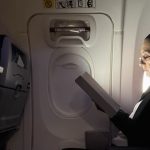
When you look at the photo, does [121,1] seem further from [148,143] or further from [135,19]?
[148,143]

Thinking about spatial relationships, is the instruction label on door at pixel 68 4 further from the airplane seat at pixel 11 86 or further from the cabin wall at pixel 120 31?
the airplane seat at pixel 11 86

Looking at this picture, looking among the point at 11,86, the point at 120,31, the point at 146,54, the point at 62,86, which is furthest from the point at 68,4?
the point at 11,86

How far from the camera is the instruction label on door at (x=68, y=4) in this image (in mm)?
3072

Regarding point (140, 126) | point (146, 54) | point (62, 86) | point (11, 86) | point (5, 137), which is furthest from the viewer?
point (62, 86)

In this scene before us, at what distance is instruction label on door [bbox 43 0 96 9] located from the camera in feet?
10.1

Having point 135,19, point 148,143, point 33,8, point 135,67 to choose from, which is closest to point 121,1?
point 135,19

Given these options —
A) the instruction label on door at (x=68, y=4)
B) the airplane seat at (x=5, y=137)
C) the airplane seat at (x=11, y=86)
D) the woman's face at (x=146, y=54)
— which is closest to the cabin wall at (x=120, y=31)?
the instruction label on door at (x=68, y=4)

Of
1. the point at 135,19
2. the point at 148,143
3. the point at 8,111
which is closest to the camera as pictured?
the point at 148,143

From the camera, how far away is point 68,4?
3102 millimetres

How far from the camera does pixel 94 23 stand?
3105 mm

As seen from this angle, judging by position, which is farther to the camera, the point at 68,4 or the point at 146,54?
the point at 68,4

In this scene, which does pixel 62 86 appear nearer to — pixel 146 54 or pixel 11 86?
pixel 11 86

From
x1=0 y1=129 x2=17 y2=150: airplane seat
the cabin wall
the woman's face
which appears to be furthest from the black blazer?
x1=0 y1=129 x2=17 y2=150: airplane seat

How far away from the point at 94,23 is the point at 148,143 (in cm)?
133
